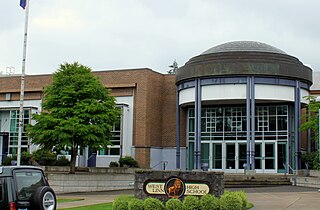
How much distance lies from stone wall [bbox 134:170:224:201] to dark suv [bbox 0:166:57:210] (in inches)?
179

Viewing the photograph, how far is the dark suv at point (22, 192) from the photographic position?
11.0 m

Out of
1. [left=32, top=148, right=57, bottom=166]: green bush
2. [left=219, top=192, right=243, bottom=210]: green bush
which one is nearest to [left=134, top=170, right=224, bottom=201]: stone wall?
[left=219, top=192, right=243, bottom=210]: green bush

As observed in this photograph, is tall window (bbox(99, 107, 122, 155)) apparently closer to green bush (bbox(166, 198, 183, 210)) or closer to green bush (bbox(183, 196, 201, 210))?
green bush (bbox(166, 198, 183, 210))

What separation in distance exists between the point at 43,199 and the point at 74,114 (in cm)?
1732

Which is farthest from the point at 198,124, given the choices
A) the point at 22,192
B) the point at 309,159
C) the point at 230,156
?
the point at 22,192

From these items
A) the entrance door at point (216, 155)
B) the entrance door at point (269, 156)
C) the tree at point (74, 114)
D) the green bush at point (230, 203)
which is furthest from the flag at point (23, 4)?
the entrance door at point (269, 156)

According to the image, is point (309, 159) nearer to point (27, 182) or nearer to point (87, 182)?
point (87, 182)

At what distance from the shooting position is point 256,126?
37.7m

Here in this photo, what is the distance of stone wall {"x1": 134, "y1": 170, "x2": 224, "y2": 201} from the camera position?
1528cm

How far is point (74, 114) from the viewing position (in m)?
28.4

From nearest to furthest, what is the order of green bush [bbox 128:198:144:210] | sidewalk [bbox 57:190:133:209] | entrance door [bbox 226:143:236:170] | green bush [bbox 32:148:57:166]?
green bush [bbox 128:198:144:210]
sidewalk [bbox 57:190:133:209]
green bush [bbox 32:148:57:166]
entrance door [bbox 226:143:236:170]

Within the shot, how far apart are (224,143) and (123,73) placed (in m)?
10.1

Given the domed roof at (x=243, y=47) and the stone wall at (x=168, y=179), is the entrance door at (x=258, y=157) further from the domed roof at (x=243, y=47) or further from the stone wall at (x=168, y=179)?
the stone wall at (x=168, y=179)

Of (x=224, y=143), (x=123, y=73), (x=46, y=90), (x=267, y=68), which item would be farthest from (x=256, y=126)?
(x=46, y=90)
